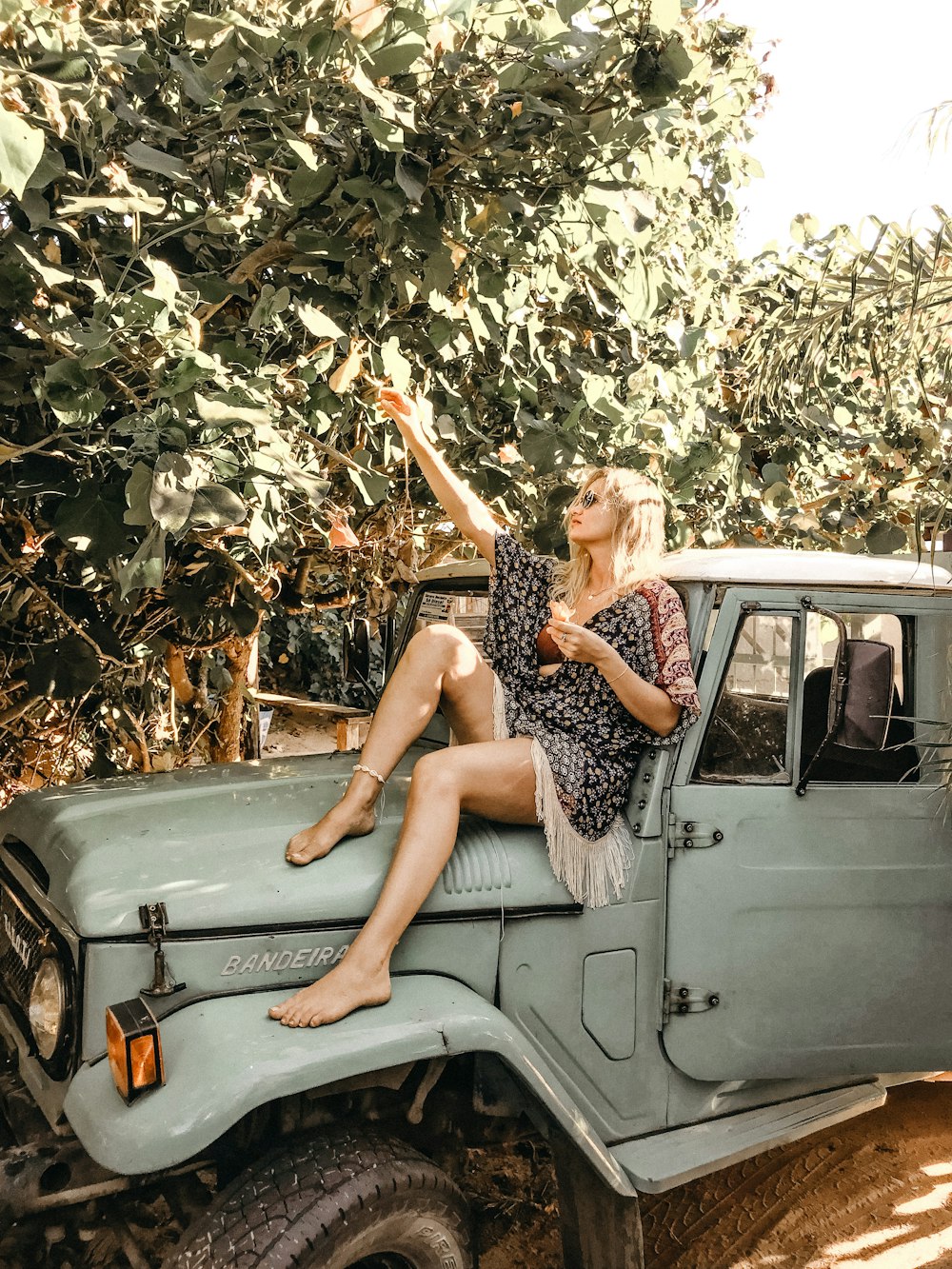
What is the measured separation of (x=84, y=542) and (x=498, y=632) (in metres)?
1.29

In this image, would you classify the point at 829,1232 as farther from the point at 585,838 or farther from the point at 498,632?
the point at 498,632

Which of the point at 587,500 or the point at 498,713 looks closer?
the point at 498,713

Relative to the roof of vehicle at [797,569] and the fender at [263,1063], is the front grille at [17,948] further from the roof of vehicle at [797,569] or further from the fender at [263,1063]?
the roof of vehicle at [797,569]

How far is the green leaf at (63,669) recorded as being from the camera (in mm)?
3676

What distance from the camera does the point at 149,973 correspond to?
2297mm

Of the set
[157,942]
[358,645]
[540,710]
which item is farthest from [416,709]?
[358,645]

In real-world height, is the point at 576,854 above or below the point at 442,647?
below

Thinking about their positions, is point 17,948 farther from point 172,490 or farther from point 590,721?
point 590,721

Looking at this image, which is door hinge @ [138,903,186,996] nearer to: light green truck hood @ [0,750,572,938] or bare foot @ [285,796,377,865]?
light green truck hood @ [0,750,572,938]

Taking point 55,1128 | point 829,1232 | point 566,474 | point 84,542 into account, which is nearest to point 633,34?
point 566,474

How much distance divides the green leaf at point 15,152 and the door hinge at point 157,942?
147 centimetres

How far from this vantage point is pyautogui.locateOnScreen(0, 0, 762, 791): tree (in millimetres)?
2297

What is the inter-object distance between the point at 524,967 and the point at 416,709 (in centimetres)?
74

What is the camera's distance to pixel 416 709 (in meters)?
2.81
